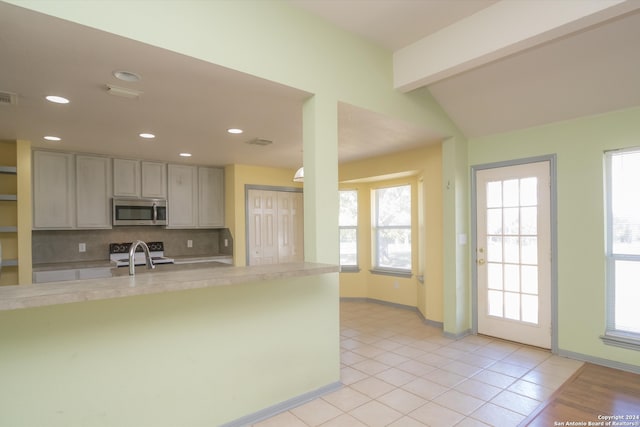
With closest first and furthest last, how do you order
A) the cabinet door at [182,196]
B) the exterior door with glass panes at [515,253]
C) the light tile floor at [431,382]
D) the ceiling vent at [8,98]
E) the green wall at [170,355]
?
the green wall at [170,355]
the light tile floor at [431,382]
the ceiling vent at [8,98]
the exterior door with glass panes at [515,253]
the cabinet door at [182,196]

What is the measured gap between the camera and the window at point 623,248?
10.3 ft

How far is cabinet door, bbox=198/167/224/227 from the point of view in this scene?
5758mm

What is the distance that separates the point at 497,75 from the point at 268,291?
9.43 feet

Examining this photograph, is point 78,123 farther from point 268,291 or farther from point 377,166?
point 377,166

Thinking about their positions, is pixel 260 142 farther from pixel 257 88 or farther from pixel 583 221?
pixel 583 221

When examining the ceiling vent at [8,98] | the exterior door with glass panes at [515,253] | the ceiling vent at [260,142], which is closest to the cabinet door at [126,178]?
the ceiling vent at [260,142]

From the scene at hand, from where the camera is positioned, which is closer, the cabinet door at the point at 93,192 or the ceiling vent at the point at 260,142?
the ceiling vent at the point at 260,142

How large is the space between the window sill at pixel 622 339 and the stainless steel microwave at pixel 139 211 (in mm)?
5543

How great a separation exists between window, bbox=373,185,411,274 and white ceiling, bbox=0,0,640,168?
1.48 meters

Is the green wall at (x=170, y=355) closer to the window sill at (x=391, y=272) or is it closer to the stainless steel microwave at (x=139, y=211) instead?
the window sill at (x=391, y=272)

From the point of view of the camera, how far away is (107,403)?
1901 millimetres

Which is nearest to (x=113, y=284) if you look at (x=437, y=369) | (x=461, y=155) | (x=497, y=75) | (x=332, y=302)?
(x=332, y=302)

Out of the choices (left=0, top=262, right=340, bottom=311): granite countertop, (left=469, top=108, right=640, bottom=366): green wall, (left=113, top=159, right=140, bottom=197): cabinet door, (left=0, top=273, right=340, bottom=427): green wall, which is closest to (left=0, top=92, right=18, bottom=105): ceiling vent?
(left=0, top=262, right=340, bottom=311): granite countertop

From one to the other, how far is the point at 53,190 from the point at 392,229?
4836 mm
